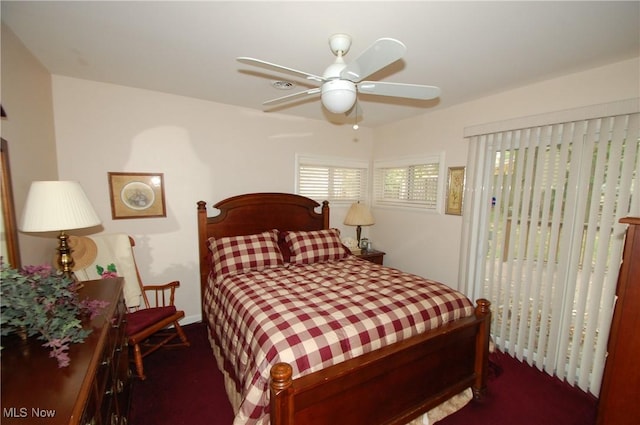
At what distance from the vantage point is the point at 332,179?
3.77m

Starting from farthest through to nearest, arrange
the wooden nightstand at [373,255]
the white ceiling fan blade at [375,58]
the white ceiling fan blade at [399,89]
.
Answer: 1. the wooden nightstand at [373,255]
2. the white ceiling fan blade at [399,89]
3. the white ceiling fan blade at [375,58]

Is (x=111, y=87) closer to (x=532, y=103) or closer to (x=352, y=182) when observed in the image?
(x=352, y=182)

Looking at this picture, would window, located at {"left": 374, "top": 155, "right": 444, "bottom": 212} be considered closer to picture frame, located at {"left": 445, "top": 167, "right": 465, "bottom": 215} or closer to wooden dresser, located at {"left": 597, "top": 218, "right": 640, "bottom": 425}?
picture frame, located at {"left": 445, "top": 167, "right": 465, "bottom": 215}

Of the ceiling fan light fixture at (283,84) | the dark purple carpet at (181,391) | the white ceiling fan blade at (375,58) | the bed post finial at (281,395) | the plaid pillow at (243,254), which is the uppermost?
the ceiling fan light fixture at (283,84)

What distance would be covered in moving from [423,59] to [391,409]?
7.49 ft

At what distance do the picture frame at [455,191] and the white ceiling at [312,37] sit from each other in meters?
0.87

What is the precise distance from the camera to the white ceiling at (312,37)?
1.39 m

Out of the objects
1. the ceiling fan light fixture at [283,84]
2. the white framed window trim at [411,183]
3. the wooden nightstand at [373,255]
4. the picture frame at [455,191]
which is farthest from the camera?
the wooden nightstand at [373,255]

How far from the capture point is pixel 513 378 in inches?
87.8

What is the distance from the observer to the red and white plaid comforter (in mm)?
1400

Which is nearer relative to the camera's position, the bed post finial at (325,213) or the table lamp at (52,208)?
the table lamp at (52,208)

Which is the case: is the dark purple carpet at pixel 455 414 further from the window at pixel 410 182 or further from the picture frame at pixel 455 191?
the window at pixel 410 182

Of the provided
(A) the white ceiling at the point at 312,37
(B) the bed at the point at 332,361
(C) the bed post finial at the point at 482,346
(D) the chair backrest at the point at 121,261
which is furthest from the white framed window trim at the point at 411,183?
(D) the chair backrest at the point at 121,261

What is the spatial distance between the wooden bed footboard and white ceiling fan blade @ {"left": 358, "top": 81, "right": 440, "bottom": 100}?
147cm
